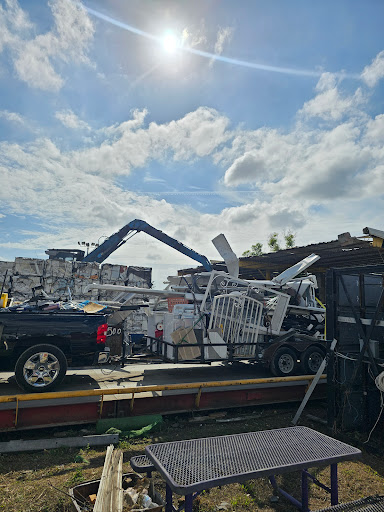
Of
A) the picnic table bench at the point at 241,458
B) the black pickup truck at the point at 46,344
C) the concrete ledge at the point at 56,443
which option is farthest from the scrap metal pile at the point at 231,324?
the picnic table bench at the point at 241,458

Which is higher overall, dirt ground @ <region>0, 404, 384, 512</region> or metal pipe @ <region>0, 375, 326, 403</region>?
metal pipe @ <region>0, 375, 326, 403</region>

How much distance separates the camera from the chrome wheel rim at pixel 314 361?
845 cm

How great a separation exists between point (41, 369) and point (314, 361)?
5.97 metres

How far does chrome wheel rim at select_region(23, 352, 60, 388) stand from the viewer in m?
5.90

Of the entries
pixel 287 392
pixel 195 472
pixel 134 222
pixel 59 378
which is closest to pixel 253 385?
pixel 287 392

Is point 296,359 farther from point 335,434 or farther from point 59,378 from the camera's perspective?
point 59,378

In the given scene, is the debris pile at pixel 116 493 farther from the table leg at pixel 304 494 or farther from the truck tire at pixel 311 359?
the truck tire at pixel 311 359

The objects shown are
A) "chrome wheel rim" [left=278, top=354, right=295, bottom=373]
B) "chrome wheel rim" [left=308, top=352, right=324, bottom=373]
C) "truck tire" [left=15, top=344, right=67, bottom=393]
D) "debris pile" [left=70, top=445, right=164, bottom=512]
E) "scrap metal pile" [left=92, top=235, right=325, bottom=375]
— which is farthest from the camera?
"chrome wheel rim" [left=308, top=352, right=324, bottom=373]

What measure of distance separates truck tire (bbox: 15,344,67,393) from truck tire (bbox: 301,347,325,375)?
17.2 ft

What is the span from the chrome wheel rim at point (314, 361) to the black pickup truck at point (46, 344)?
474 centimetres

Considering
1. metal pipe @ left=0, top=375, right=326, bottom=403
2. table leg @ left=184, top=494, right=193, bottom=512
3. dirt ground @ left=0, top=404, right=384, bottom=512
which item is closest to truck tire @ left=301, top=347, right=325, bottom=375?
metal pipe @ left=0, top=375, right=326, bottom=403

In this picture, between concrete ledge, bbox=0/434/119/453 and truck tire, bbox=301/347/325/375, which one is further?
truck tire, bbox=301/347/325/375

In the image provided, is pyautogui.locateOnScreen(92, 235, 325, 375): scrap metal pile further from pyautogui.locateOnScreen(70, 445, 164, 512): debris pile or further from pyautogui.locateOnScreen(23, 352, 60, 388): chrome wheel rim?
pyautogui.locateOnScreen(70, 445, 164, 512): debris pile

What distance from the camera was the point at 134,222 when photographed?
45.0ft
